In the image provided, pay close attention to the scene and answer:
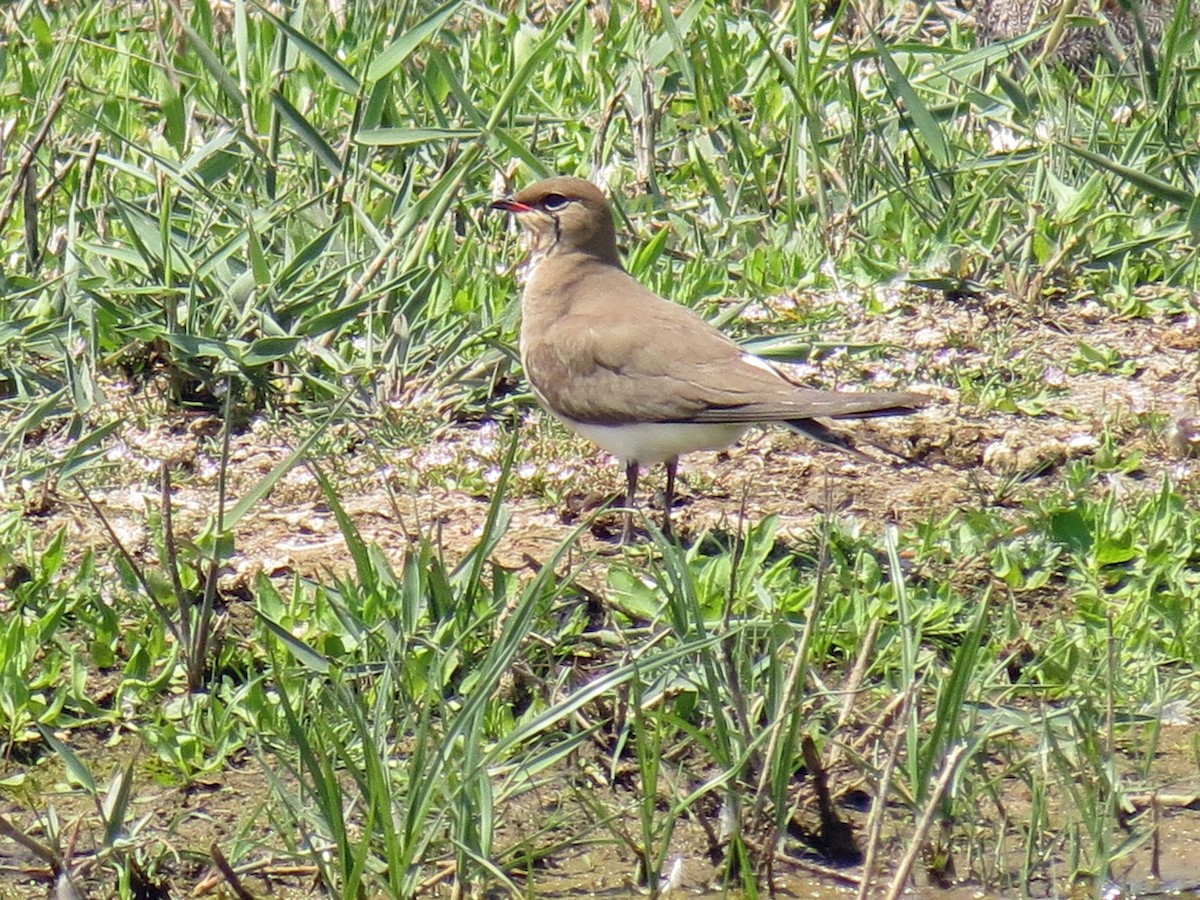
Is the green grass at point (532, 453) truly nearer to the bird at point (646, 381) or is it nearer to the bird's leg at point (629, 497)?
the bird's leg at point (629, 497)

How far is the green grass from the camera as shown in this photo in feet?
12.8

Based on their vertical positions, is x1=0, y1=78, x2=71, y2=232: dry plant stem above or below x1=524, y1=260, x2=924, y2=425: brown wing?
above

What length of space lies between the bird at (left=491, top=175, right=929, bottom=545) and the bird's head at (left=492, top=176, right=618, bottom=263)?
4.5 inches

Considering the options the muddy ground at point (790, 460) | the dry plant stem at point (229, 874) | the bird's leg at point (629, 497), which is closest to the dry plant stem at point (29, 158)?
the muddy ground at point (790, 460)

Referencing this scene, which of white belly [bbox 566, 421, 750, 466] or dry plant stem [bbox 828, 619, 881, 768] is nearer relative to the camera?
dry plant stem [bbox 828, 619, 881, 768]

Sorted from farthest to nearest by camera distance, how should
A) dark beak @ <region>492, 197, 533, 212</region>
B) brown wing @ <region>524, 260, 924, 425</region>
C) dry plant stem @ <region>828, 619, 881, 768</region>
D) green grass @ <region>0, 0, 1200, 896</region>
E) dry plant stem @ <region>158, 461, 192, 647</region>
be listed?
dark beak @ <region>492, 197, 533, 212</region>, brown wing @ <region>524, 260, 924, 425</region>, dry plant stem @ <region>158, 461, 192, 647</region>, green grass @ <region>0, 0, 1200, 896</region>, dry plant stem @ <region>828, 619, 881, 768</region>

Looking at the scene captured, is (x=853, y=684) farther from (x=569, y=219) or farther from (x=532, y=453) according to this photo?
(x=569, y=219)

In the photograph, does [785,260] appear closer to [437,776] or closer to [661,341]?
[661,341]

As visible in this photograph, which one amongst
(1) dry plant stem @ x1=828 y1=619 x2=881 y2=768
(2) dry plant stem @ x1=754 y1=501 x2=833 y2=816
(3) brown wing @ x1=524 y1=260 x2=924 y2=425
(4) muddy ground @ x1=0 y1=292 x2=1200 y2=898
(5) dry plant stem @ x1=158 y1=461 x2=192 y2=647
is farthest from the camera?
(4) muddy ground @ x1=0 y1=292 x2=1200 y2=898

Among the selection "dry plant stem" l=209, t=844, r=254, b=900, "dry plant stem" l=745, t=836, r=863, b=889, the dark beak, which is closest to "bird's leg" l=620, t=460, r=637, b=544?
the dark beak

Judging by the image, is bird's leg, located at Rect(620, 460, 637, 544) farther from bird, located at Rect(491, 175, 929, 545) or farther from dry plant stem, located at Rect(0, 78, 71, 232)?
dry plant stem, located at Rect(0, 78, 71, 232)

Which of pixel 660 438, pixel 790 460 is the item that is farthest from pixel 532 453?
pixel 790 460

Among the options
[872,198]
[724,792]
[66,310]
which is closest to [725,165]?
[872,198]

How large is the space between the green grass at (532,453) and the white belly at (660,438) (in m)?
0.22
